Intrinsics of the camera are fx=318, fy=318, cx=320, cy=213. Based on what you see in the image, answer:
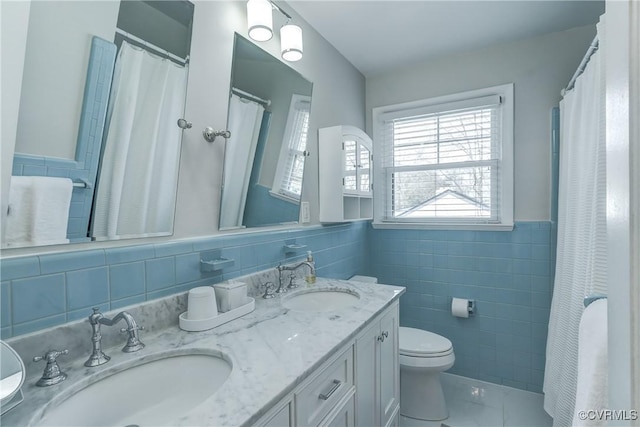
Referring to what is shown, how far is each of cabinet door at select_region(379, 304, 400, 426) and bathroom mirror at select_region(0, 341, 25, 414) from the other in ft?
3.88

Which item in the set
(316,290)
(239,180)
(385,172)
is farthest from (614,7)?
(385,172)

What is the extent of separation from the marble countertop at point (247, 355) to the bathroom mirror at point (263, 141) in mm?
487

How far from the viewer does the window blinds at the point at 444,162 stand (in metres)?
2.33

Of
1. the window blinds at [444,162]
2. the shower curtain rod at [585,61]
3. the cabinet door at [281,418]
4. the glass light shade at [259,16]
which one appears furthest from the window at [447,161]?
the cabinet door at [281,418]

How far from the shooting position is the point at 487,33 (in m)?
2.11

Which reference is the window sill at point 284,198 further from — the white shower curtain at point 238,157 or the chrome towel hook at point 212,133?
the chrome towel hook at point 212,133

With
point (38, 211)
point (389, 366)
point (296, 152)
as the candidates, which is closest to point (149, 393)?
point (38, 211)

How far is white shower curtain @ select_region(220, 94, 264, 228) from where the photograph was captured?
140 centimetres

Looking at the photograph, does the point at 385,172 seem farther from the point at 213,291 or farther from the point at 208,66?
the point at 213,291

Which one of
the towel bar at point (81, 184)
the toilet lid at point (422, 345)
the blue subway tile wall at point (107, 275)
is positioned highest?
the towel bar at point (81, 184)

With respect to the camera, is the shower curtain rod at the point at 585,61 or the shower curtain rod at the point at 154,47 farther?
the shower curtain rod at the point at 585,61

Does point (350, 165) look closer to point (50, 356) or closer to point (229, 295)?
point (229, 295)

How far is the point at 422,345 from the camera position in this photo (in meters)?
1.96

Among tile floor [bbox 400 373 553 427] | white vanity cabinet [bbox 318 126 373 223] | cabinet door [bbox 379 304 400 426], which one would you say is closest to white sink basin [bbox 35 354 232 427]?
cabinet door [bbox 379 304 400 426]
